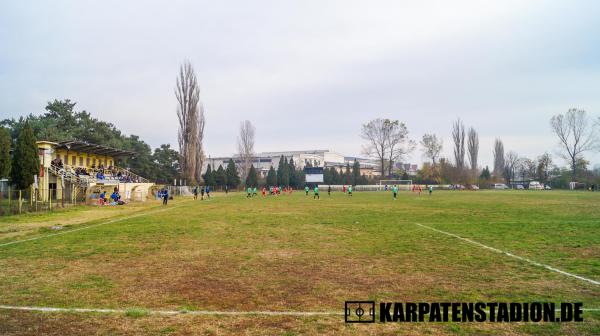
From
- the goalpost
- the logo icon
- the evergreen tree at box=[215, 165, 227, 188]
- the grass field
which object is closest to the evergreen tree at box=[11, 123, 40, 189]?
the grass field

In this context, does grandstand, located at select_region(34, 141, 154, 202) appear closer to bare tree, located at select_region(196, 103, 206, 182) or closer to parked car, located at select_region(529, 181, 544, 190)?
bare tree, located at select_region(196, 103, 206, 182)

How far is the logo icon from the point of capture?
19.0 ft

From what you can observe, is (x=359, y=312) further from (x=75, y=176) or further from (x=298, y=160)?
(x=298, y=160)

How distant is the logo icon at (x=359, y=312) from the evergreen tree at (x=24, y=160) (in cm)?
3480

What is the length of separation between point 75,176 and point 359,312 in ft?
132

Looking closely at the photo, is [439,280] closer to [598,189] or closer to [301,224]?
[301,224]

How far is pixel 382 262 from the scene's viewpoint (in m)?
9.88

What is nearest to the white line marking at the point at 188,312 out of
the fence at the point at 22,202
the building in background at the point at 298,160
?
the fence at the point at 22,202

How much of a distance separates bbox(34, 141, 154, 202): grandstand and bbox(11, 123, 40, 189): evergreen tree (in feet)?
3.80

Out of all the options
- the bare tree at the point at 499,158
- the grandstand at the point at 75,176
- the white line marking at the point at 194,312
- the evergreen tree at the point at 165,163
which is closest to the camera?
the white line marking at the point at 194,312

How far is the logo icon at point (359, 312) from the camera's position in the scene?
579cm

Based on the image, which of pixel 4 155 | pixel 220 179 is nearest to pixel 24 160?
pixel 4 155

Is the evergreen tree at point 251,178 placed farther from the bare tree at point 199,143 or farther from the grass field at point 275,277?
the grass field at point 275,277

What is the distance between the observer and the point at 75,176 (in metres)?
39.0
